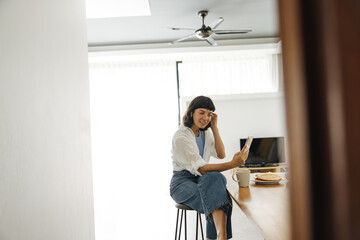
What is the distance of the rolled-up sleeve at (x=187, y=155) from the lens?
2133mm

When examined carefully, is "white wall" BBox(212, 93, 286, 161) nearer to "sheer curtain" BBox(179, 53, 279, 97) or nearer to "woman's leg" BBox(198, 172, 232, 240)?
"sheer curtain" BBox(179, 53, 279, 97)

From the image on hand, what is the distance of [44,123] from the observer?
4.71 ft

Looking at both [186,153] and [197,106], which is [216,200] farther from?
[197,106]

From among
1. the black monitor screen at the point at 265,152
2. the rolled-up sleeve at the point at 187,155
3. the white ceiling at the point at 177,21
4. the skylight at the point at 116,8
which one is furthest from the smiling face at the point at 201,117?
the black monitor screen at the point at 265,152

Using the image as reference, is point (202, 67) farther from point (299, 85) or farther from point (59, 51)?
point (299, 85)

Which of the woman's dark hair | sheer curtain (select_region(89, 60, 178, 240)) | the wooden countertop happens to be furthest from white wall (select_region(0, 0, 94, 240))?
sheer curtain (select_region(89, 60, 178, 240))

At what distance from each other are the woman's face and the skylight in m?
2.09

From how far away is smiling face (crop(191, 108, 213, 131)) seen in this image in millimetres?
2348

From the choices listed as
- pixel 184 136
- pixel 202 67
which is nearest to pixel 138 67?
pixel 202 67

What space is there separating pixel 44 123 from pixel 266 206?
3.55 feet

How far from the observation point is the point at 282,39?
21cm

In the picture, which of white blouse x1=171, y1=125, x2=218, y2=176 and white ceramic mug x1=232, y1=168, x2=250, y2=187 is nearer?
white ceramic mug x1=232, y1=168, x2=250, y2=187

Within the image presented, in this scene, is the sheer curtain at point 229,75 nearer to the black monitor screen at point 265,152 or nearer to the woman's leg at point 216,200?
the black monitor screen at point 265,152

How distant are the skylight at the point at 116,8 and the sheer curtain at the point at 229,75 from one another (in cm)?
230
